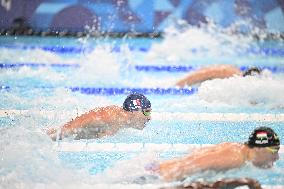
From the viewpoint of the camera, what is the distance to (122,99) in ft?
11.7

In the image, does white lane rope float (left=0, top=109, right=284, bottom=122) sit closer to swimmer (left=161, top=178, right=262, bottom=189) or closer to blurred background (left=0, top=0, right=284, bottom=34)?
swimmer (left=161, top=178, right=262, bottom=189)

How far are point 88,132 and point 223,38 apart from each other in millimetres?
2209

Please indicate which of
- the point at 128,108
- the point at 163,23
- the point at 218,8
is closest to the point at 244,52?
the point at 218,8

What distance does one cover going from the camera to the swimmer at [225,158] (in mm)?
2771

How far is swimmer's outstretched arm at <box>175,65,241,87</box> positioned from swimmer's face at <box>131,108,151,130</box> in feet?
2.46

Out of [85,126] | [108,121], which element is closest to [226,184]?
[108,121]

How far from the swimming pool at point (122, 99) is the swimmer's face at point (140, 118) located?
0.05 metres

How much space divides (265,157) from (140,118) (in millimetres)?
934

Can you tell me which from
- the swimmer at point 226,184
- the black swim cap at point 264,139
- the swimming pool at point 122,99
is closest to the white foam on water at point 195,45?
the swimming pool at point 122,99

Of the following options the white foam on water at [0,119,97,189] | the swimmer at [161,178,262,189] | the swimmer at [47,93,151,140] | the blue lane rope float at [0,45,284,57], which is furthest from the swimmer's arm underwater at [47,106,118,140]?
the blue lane rope float at [0,45,284,57]

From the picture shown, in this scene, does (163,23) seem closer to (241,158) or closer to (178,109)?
(178,109)

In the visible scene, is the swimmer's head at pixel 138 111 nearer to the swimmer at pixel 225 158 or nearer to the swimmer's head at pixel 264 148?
the swimmer at pixel 225 158

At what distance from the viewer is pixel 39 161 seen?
113 inches

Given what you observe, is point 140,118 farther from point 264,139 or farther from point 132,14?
point 132,14
